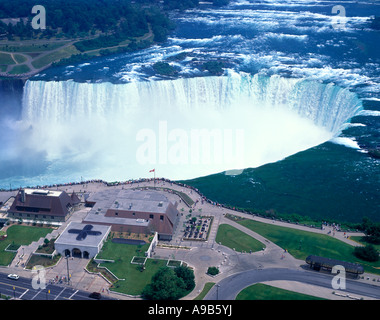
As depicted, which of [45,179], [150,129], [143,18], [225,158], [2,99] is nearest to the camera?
[45,179]

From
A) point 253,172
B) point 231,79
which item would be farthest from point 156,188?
point 231,79

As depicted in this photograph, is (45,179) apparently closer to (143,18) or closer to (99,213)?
(99,213)

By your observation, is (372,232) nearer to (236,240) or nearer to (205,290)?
(236,240)

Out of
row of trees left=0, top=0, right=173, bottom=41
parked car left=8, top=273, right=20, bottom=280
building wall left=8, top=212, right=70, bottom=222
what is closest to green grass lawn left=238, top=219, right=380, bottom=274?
building wall left=8, top=212, right=70, bottom=222

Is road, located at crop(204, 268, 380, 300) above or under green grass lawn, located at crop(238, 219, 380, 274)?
under

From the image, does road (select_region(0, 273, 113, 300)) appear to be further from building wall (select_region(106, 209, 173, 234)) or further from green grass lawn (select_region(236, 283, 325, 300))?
green grass lawn (select_region(236, 283, 325, 300))

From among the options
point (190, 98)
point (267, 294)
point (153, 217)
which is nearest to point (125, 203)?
point (153, 217)

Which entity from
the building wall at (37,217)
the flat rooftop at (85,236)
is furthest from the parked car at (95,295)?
the building wall at (37,217)
